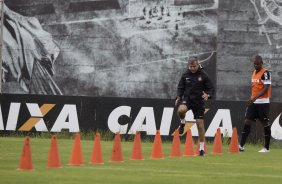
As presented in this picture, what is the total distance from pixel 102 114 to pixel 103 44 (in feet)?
35.4

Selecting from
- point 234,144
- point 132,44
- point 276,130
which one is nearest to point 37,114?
point 276,130

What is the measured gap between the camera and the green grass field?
13562 millimetres

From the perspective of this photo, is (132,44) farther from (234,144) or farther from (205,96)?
(205,96)

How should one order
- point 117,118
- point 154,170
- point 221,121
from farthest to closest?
point 117,118
point 221,121
point 154,170

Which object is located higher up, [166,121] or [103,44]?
[103,44]

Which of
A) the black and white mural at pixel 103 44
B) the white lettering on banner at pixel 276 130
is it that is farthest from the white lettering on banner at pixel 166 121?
the black and white mural at pixel 103 44

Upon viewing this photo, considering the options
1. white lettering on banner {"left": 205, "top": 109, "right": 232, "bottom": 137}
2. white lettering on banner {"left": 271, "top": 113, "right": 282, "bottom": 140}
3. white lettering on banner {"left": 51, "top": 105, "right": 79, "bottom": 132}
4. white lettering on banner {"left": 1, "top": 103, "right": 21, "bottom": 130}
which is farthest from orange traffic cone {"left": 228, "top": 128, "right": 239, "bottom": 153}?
white lettering on banner {"left": 1, "top": 103, "right": 21, "bottom": 130}

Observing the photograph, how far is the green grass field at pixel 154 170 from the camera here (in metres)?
13.6

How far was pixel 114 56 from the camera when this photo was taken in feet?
123

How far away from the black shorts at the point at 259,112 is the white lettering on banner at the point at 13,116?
7.99 meters

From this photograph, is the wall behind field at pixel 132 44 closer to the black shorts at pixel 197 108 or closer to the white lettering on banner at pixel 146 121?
the white lettering on banner at pixel 146 121

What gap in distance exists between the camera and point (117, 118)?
27234 mm

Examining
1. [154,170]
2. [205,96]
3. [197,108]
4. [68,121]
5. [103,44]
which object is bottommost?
[68,121]

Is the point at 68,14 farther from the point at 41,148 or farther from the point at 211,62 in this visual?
the point at 41,148
